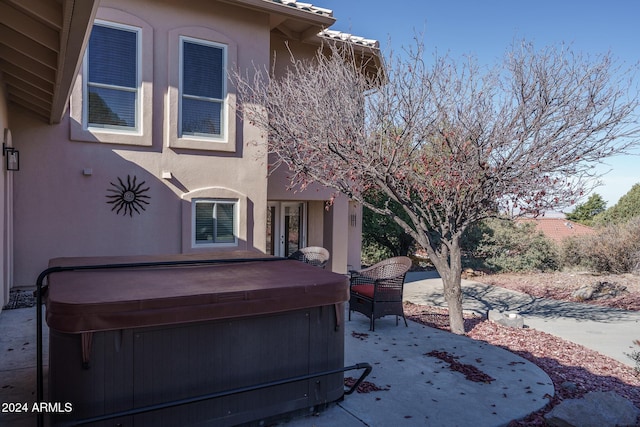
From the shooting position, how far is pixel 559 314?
31.4 feet

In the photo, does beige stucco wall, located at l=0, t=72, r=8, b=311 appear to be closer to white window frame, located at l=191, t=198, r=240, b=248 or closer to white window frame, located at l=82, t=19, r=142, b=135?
white window frame, located at l=82, t=19, r=142, b=135

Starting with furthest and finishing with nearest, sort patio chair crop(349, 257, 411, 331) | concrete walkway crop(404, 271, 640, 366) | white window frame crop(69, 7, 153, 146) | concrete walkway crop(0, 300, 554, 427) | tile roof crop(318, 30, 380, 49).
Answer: tile roof crop(318, 30, 380, 49) → white window frame crop(69, 7, 153, 146) → concrete walkway crop(404, 271, 640, 366) → patio chair crop(349, 257, 411, 331) → concrete walkway crop(0, 300, 554, 427)

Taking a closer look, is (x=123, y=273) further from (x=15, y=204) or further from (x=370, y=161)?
(x=15, y=204)

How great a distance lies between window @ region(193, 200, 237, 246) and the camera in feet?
30.0

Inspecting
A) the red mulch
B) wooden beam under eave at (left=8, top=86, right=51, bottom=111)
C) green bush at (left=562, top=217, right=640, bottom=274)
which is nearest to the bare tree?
the red mulch

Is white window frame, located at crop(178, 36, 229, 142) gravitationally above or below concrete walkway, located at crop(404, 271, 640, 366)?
above

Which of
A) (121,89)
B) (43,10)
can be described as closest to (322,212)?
(121,89)

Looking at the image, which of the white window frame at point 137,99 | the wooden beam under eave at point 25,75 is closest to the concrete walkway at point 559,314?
the white window frame at point 137,99

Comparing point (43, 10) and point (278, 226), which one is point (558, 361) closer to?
point (43, 10)

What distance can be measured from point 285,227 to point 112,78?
224 inches

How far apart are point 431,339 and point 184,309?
174 inches

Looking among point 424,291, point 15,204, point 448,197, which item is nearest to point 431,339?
point 448,197

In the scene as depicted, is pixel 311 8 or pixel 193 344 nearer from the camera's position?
pixel 193 344

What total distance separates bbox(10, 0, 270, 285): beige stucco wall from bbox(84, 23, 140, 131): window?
0.35 m
